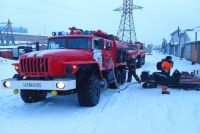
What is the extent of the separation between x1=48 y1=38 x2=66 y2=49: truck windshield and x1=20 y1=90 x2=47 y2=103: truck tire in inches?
60.8

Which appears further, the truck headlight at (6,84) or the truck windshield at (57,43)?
the truck windshield at (57,43)

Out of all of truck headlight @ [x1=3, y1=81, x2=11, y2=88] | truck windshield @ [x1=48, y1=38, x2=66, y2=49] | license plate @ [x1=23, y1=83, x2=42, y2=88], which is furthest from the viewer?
truck windshield @ [x1=48, y1=38, x2=66, y2=49]

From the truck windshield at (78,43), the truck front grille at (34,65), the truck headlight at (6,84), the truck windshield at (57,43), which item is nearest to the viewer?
the truck front grille at (34,65)

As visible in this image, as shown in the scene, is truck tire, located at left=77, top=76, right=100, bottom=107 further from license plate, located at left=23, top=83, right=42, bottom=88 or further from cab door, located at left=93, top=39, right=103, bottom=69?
license plate, located at left=23, top=83, right=42, bottom=88

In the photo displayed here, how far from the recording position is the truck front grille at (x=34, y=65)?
23.3 feet

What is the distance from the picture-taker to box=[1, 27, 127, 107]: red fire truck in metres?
7.07

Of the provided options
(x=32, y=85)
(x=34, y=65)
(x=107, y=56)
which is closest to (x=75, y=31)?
(x=107, y=56)

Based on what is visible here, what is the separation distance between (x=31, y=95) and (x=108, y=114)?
261cm

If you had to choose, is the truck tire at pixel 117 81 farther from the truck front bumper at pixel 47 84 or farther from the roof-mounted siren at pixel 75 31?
the truck front bumper at pixel 47 84

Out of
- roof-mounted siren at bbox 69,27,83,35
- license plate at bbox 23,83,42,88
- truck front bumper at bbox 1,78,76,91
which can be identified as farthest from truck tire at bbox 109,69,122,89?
license plate at bbox 23,83,42,88

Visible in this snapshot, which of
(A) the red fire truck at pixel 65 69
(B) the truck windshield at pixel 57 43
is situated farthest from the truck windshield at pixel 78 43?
(B) the truck windshield at pixel 57 43

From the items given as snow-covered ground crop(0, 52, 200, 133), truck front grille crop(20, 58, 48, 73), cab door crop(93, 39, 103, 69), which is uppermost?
cab door crop(93, 39, 103, 69)

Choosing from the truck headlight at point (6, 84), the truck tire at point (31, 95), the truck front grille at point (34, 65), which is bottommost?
the truck tire at point (31, 95)

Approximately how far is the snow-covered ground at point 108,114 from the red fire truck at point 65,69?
0.52m
